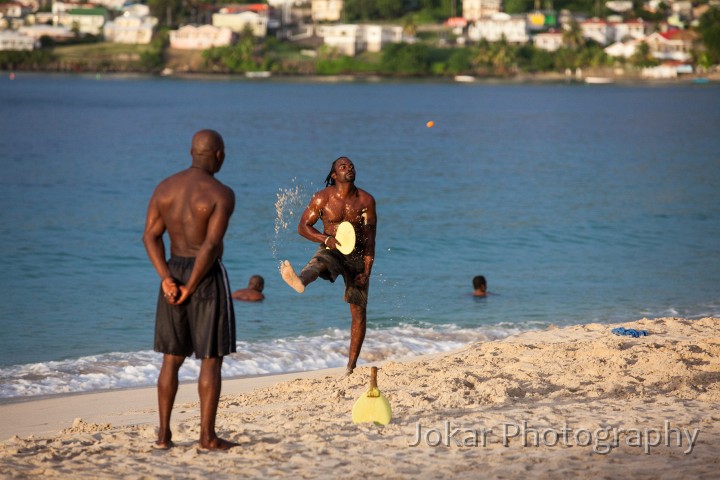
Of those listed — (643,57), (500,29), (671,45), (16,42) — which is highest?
(500,29)

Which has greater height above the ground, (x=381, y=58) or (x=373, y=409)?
(x=381, y=58)

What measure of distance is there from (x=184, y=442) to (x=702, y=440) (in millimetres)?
3463

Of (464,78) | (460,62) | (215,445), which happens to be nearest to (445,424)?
(215,445)

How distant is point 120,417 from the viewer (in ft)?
→ 31.3

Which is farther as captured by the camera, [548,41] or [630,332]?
[548,41]

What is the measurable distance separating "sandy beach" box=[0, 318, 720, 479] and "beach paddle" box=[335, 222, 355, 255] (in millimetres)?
1169

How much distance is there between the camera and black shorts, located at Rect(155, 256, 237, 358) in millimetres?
6980

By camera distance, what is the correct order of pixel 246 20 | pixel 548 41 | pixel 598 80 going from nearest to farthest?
1. pixel 598 80
2. pixel 548 41
3. pixel 246 20

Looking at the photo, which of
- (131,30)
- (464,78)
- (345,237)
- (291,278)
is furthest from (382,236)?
(131,30)

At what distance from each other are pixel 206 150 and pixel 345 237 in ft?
10.8

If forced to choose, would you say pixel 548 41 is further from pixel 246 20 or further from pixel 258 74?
pixel 246 20

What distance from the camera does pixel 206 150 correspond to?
709 centimetres

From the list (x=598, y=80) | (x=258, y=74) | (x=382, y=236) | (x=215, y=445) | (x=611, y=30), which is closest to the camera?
(x=215, y=445)

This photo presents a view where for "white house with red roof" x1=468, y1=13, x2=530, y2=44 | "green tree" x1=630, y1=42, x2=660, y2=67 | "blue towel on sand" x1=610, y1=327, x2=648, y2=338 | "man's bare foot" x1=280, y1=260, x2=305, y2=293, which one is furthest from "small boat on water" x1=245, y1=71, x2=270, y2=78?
"man's bare foot" x1=280, y1=260, x2=305, y2=293
